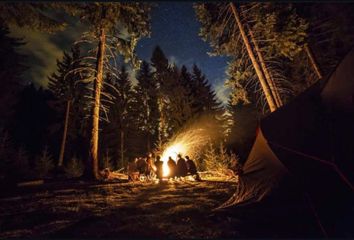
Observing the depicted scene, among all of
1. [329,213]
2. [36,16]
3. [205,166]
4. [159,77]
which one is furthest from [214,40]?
[159,77]

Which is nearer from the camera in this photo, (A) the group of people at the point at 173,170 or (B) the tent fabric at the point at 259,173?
(B) the tent fabric at the point at 259,173

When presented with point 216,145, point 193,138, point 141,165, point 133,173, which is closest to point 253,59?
point 141,165

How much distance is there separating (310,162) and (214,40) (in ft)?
39.7

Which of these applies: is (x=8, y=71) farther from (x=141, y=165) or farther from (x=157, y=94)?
(x=141, y=165)

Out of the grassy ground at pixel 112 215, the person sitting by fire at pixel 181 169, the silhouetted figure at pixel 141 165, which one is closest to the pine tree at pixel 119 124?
the silhouetted figure at pixel 141 165

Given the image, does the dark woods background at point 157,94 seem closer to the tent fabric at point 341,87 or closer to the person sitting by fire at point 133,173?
the person sitting by fire at point 133,173

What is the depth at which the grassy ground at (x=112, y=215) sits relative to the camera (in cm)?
518

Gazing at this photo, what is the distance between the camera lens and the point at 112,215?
639 cm

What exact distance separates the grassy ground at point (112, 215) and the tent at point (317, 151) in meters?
1.36

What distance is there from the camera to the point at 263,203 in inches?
247

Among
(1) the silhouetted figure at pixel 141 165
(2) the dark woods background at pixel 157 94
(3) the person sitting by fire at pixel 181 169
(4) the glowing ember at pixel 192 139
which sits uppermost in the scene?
(2) the dark woods background at pixel 157 94

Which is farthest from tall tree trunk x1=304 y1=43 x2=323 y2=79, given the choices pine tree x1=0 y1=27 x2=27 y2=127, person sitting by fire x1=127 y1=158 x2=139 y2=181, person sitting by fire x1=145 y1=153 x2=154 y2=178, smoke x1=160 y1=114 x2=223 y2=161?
pine tree x1=0 y1=27 x2=27 y2=127

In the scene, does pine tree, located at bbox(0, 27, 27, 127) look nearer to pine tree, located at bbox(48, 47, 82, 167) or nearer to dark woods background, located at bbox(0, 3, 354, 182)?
dark woods background, located at bbox(0, 3, 354, 182)

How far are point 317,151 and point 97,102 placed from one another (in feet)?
37.0
